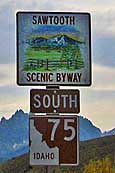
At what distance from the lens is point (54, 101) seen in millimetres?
8648

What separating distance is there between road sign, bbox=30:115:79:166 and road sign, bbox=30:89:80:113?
110mm

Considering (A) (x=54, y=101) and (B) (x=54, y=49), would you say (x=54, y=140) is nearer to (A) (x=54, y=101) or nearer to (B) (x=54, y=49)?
(A) (x=54, y=101)

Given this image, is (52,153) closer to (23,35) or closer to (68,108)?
(68,108)

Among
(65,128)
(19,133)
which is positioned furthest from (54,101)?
(19,133)

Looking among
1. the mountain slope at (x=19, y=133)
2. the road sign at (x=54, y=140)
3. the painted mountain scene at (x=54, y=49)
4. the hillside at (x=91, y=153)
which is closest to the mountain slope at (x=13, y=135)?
the mountain slope at (x=19, y=133)

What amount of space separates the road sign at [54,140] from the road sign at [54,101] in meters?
0.11

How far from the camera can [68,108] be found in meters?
8.64

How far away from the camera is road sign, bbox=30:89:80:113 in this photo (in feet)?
28.2

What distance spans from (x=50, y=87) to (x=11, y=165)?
36047mm

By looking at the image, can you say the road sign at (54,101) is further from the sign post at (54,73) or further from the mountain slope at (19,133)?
the mountain slope at (19,133)

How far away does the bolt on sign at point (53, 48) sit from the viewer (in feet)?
29.6

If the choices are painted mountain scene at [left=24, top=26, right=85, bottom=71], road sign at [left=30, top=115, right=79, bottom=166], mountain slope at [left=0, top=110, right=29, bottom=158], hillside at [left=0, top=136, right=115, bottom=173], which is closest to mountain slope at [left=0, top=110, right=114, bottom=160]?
mountain slope at [left=0, top=110, right=29, bottom=158]

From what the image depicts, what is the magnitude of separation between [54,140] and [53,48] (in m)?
1.24

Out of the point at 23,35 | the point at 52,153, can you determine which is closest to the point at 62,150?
the point at 52,153
